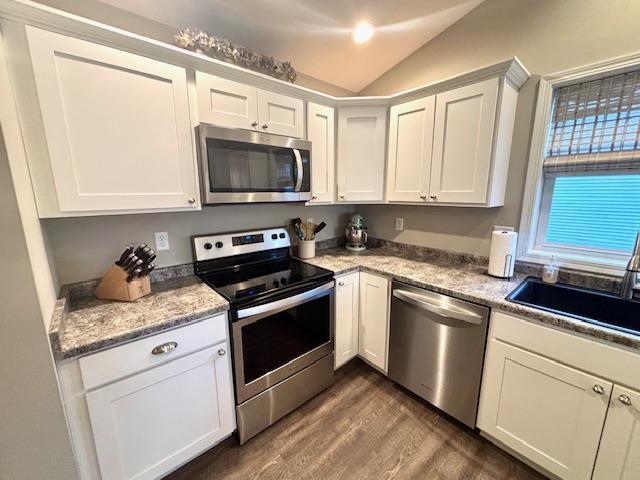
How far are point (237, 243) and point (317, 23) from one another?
160 cm

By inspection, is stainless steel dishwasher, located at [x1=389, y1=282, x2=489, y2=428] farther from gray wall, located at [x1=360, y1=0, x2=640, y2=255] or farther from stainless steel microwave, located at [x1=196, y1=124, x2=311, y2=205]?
stainless steel microwave, located at [x1=196, y1=124, x2=311, y2=205]

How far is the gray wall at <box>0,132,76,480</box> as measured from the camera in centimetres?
81

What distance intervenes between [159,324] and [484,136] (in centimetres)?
210

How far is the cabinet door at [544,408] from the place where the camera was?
114 cm

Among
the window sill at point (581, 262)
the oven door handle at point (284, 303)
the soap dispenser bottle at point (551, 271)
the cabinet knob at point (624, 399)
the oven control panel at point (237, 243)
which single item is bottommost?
the cabinet knob at point (624, 399)

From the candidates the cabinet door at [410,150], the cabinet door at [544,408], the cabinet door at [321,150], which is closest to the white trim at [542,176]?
the cabinet door at [410,150]

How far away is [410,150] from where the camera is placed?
2.00 m

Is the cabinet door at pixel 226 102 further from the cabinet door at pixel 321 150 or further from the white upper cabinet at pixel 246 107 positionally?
the cabinet door at pixel 321 150

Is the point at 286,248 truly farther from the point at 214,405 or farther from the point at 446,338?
the point at 446,338

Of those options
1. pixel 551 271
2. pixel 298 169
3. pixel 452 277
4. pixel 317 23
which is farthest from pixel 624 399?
pixel 317 23

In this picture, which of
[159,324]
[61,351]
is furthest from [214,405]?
[61,351]

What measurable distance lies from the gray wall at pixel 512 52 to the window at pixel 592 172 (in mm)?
137

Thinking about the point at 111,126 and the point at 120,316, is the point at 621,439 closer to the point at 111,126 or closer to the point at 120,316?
the point at 120,316

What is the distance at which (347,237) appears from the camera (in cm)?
257
